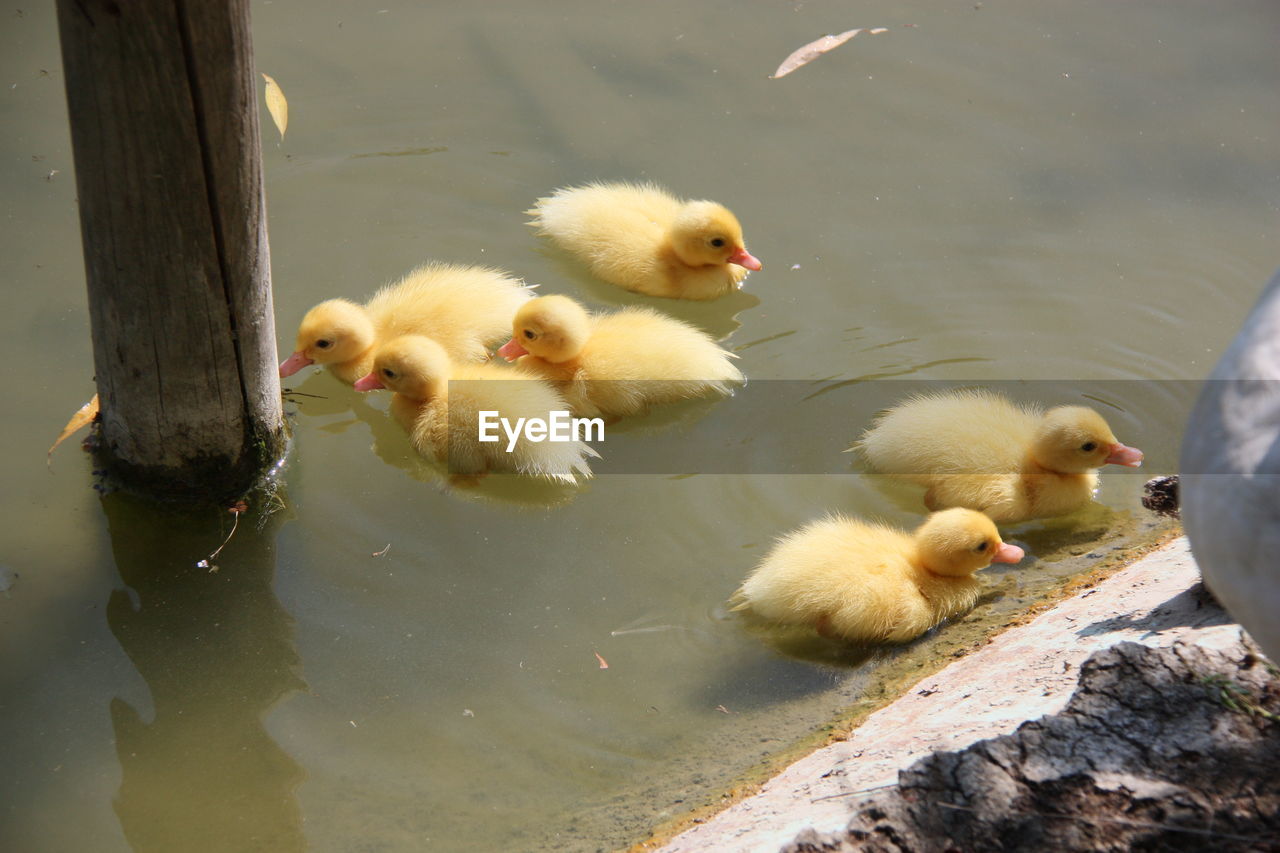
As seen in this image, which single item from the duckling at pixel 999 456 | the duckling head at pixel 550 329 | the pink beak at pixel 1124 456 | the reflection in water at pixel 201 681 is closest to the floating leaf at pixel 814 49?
the duckling head at pixel 550 329

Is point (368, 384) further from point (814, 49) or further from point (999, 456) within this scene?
point (814, 49)

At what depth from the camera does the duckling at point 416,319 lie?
140 inches

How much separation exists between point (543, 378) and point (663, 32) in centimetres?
235

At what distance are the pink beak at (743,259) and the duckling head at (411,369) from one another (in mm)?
1062

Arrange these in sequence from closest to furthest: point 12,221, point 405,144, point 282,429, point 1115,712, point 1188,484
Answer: point 1188,484
point 1115,712
point 282,429
point 12,221
point 405,144

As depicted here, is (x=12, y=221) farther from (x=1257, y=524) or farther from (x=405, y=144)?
(x=1257, y=524)

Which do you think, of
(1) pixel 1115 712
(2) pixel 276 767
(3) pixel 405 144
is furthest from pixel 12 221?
(1) pixel 1115 712

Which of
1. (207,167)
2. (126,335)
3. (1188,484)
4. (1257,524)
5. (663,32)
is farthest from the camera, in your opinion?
(663,32)

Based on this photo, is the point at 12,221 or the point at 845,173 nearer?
the point at 12,221

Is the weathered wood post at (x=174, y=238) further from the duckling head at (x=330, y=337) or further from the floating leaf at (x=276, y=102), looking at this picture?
the floating leaf at (x=276, y=102)

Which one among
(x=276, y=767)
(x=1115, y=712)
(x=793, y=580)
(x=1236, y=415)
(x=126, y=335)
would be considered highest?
(x=1236, y=415)

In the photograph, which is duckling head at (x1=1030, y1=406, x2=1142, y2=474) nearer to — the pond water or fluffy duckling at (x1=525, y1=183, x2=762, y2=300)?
the pond water

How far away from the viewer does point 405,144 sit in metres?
4.61

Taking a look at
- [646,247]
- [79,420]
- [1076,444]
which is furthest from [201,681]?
[1076,444]
